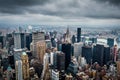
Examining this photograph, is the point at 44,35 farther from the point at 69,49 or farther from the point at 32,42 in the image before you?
the point at 69,49

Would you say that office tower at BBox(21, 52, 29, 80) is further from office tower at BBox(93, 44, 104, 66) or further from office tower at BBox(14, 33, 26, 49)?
office tower at BBox(93, 44, 104, 66)

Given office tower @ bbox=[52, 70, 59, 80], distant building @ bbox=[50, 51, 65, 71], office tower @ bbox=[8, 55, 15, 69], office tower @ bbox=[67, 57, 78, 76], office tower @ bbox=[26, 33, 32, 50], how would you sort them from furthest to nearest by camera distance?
office tower @ bbox=[26, 33, 32, 50]
distant building @ bbox=[50, 51, 65, 71]
office tower @ bbox=[8, 55, 15, 69]
office tower @ bbox=[67, 57, 78, 76]
office tower @ bbox=[52, 70, 59, 80]

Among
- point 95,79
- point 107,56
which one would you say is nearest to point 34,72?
point 95,79

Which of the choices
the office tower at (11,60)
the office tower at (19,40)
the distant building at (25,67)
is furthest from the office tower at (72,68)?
the office tower at (19,40)

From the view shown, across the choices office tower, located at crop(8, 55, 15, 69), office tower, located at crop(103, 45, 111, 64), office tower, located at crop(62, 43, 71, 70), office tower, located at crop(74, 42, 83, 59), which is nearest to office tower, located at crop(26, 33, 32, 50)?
office tower, located at crop(8, 55, 15, 69)

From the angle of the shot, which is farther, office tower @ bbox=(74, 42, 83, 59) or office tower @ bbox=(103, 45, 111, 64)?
office tower @ bbox=(74, 42, 83, 59)

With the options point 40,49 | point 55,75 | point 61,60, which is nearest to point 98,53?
point 61,60

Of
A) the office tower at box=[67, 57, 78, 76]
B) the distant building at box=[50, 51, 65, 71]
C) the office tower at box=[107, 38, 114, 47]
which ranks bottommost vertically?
the office tower at box=[67, 57, 78, 76]
